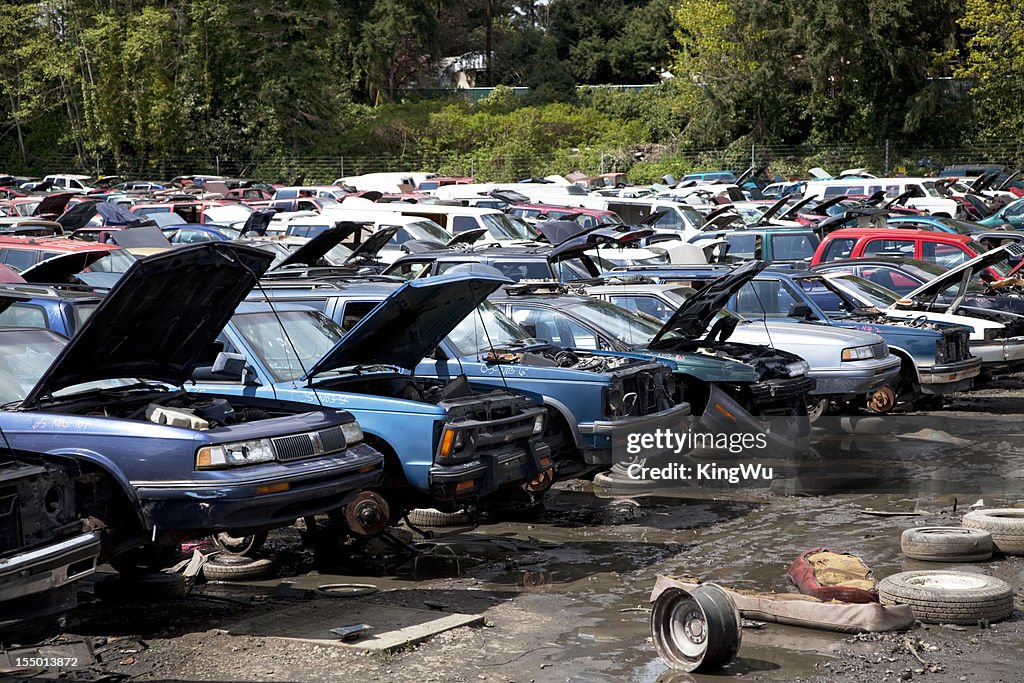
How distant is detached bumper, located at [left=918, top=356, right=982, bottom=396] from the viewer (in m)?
14.7

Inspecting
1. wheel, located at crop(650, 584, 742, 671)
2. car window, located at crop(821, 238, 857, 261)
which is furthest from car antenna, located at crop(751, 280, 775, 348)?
wheel, located at crop(650, 584, 742, 671)

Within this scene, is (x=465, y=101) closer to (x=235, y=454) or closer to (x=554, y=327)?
(x=554, y=327)

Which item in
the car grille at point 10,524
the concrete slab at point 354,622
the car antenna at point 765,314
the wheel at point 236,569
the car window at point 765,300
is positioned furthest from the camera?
the car window at point 765,300

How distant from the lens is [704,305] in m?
12.2

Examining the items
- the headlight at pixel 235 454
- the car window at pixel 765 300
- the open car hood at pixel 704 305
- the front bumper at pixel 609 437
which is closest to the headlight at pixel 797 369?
the open car hood at pixel 704 305

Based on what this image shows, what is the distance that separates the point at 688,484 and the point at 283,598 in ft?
15.6

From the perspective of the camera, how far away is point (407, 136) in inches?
2416

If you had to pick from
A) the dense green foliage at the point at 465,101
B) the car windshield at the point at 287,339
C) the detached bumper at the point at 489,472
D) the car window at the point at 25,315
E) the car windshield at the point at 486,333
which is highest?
the dense green foliage at the point at 465,101

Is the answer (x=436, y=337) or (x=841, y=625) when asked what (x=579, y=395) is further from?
(x=841, y=625)

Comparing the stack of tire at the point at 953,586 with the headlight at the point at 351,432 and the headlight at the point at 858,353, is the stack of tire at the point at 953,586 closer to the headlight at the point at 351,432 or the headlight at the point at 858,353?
the headlight at the point at 351,432

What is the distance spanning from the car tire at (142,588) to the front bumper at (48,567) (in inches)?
69.6

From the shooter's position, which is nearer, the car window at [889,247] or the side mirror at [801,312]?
the side mirror at [801,312]

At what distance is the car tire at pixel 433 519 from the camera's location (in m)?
10.2

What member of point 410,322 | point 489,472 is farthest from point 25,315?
point 489,472
